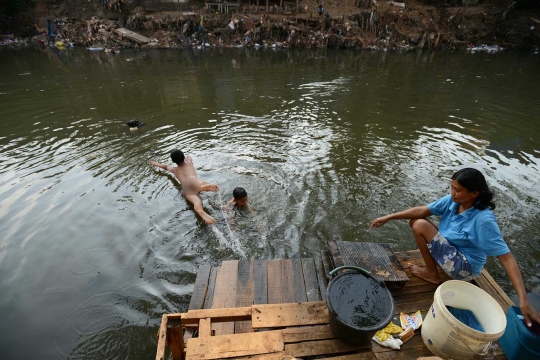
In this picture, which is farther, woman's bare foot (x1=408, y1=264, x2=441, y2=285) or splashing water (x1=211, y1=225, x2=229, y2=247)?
splashing water (x1=211, y1=225, x2=229, y2=247)

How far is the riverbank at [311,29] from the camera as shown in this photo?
24953 mm

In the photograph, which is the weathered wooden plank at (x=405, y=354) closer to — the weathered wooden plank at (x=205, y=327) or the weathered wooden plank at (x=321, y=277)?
the weathered wooden plank at (x=321, y=277)

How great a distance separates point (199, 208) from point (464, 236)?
13.4 feet

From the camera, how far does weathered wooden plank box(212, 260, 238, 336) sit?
9.33 feet

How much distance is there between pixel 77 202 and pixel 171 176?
1.96 metres

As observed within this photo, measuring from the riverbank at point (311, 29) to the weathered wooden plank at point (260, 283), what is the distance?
83.2 ft

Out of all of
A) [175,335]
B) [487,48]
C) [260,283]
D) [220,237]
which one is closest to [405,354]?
[260,283]

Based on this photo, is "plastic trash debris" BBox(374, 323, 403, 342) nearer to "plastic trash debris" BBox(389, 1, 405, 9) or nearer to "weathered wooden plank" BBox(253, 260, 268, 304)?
"weathered wooden plank" BBox(253, 260, 268, 304)

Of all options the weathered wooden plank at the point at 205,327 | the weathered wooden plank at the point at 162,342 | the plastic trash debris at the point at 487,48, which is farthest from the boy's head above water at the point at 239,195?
the plastic trash debris at the point at 487,48

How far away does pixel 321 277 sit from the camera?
3.36 metres

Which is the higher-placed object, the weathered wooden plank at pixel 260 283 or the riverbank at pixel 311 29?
the riverbank at pixel 311 29

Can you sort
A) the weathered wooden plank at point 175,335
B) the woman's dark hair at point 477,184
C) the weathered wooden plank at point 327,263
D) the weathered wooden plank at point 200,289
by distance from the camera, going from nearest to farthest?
the weathered wooden plank at point 175,335 → the woman's dark hair at point 477,184 → the weathered wooden plank at point 200,289 → the weathered wooden plank at point 327,263

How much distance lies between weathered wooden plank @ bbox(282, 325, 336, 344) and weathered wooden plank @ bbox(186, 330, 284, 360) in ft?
0.31

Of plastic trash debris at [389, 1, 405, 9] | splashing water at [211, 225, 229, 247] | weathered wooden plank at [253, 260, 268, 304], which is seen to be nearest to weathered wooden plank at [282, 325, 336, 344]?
weathered wooden plank at [253, 260, 268, 304]
